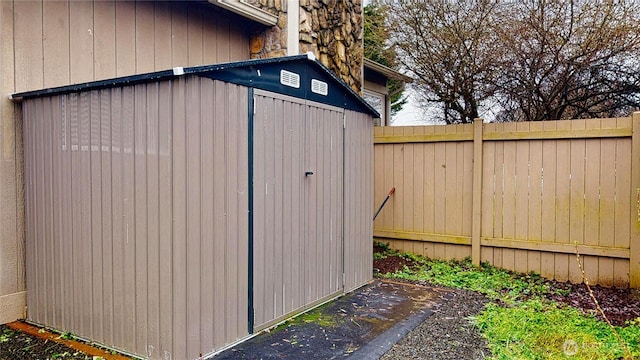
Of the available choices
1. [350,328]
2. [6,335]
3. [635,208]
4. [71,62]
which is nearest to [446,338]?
[350,328]

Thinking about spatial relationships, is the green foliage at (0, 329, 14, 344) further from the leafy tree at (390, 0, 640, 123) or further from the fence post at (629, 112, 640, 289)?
the leafy tree at (390, 0, 640, 123)

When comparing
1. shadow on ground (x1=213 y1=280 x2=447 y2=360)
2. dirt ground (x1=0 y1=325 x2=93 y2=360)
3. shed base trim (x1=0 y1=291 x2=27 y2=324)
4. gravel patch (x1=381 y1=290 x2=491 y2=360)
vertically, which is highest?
shed base trim (x1=0 y1=291 x2=27 y2=324)

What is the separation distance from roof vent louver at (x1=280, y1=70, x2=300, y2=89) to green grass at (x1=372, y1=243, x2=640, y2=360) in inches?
92.9

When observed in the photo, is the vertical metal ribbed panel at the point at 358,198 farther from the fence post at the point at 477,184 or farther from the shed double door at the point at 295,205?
the fence post at the point at 477,184

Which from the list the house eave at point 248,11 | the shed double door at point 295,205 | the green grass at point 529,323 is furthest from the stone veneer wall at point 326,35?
the green grass at point 529,323

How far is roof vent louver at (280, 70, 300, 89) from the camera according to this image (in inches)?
139

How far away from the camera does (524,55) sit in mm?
6887

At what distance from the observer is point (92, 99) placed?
3.12 m

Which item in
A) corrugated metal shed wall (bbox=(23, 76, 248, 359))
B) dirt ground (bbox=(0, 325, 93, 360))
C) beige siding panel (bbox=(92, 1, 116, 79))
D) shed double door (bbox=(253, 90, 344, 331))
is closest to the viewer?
corrugated metal shed wall (bbox=(23, 76, 248, 359))

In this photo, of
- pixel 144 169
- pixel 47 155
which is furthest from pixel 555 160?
pixel 47 155

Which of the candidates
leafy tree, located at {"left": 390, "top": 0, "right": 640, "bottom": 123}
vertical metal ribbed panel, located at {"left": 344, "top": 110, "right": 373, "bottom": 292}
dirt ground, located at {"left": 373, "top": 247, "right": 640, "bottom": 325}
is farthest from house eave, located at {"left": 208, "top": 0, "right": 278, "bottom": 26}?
dirt ground, located at {"left": 373, "top": 247, "right": 640, "bottom": 325}

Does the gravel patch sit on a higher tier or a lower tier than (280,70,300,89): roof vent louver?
lower

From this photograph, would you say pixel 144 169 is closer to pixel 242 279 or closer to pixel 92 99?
pixel 92 99

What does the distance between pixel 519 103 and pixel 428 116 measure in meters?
2.14
